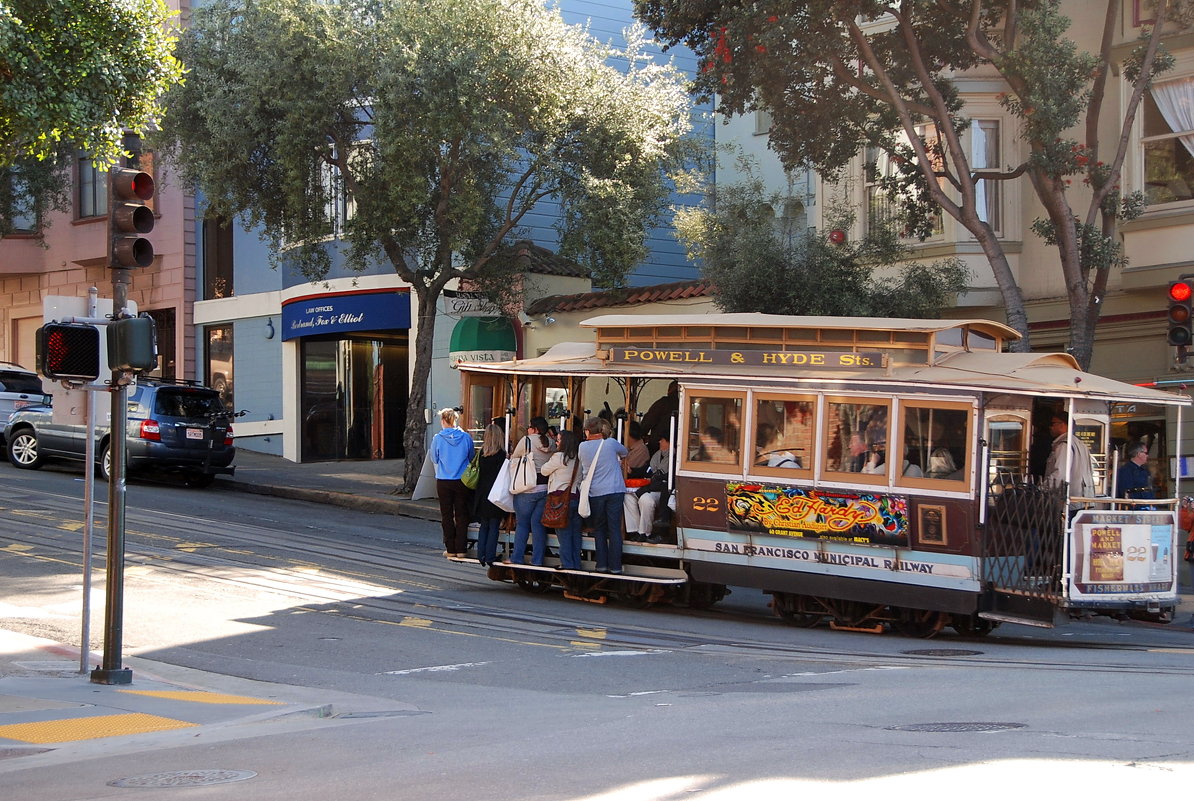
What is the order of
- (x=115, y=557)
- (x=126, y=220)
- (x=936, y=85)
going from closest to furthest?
1. (x=115, y=557)
2. (x=126, y=220)
3. (x=936, y=85)

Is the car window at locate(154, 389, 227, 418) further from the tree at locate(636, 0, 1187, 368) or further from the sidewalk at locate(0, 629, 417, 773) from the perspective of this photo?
the sidewalk at locate(0, 629, 417, 773)

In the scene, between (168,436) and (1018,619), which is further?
(168,436)

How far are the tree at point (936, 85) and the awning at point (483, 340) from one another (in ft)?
30.4

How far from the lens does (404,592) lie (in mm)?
14438

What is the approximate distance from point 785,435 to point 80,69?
740 cm

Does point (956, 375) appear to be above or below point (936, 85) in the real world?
below

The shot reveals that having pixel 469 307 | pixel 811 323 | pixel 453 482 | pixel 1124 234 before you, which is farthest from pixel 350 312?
pixel 811 323

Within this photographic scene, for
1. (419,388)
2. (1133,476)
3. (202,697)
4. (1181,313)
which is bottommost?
(202,697)

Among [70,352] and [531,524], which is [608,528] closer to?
[531,524]

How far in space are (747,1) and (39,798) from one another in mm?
13287

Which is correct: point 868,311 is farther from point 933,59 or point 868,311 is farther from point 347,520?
point 347,520

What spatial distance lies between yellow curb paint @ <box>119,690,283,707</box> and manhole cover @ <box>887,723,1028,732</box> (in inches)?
164

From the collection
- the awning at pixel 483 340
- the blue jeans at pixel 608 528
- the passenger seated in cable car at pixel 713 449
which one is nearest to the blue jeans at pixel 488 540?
the blue jeans at pixel 608 528

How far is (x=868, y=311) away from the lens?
19875mm
